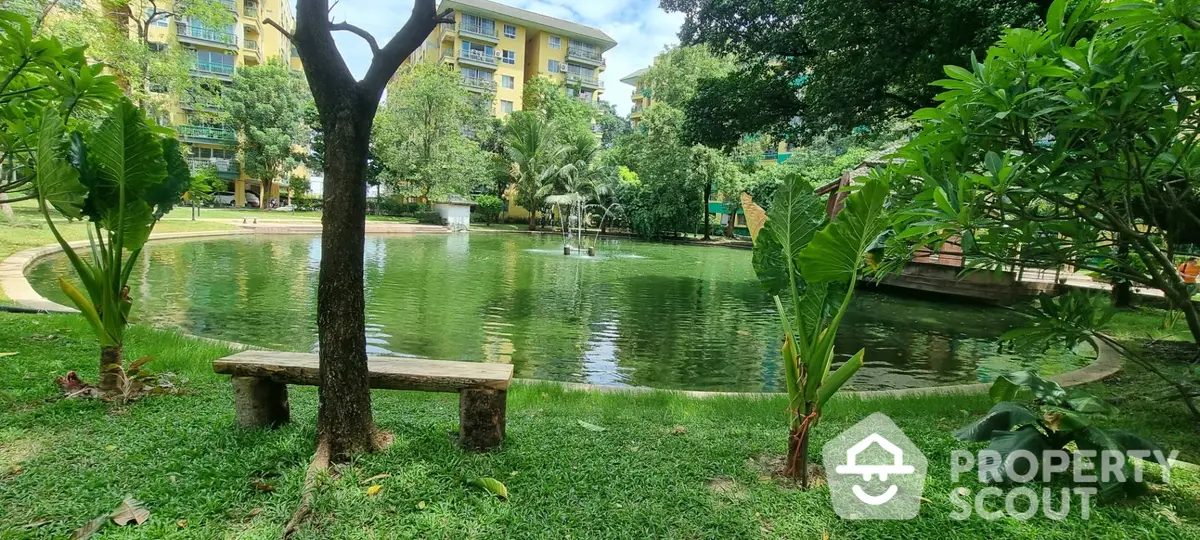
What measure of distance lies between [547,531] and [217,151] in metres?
44.2

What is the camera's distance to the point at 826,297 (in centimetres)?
275

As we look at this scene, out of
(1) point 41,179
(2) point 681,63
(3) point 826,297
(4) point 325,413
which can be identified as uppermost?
(2) point 681,63

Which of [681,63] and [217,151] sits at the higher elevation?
[681,63]

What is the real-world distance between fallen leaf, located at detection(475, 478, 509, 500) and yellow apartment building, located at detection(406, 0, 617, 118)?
138 ft

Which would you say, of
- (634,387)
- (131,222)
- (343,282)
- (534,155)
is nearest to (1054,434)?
(634,387)

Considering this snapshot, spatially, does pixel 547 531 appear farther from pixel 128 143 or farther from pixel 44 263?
pixel 44 263

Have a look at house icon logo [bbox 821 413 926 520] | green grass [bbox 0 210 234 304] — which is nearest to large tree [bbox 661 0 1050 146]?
house icon logo [bbox 821 413 926 520]

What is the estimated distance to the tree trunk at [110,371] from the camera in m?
3.49

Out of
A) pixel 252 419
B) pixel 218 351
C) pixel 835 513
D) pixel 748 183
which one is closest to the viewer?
pixel 835 513

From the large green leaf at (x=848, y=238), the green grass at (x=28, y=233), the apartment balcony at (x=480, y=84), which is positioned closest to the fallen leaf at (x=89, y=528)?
the large green leaf at (x=848, y=238)

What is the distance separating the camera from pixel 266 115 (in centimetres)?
3278

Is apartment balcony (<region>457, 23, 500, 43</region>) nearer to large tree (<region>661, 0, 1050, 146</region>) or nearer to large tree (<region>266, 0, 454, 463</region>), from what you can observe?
large tree (<region>661, 0, 1050, 146</region>)

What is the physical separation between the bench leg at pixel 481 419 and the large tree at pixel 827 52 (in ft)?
24.3

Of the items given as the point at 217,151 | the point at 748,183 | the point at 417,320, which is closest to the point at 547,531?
the point at 417,320
